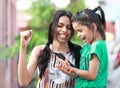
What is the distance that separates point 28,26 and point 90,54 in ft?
6.97

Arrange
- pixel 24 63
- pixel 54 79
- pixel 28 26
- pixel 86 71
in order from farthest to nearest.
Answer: pixel 28 26
pixel 54 79
pixel 24 63
pixel 86 71

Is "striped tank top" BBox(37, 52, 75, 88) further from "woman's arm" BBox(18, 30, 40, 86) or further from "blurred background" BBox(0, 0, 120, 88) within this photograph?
"blurred background" BBox(0, 0, 120, 88)

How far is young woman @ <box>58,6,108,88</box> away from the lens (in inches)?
73.0

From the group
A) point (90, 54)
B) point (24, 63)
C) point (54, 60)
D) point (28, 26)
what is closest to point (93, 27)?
point (90, 54)

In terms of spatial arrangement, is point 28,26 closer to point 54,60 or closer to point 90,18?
point 54,60

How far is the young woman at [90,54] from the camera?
6.08ft

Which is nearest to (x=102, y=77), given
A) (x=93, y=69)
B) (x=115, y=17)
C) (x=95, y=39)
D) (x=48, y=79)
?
(x=93, y=69)

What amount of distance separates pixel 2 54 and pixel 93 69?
2.35 meters

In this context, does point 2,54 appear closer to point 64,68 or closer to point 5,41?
point 5,41

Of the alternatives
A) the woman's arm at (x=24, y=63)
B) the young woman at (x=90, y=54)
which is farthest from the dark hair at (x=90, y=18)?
the woman's arm at (x=24, y=63)

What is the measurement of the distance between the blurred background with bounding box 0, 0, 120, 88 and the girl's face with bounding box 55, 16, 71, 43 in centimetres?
180

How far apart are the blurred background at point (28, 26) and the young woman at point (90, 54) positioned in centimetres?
193

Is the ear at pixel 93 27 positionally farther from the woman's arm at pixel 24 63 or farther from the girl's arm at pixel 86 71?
the woman's arm at pixel 24 63

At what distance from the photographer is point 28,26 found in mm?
3928
